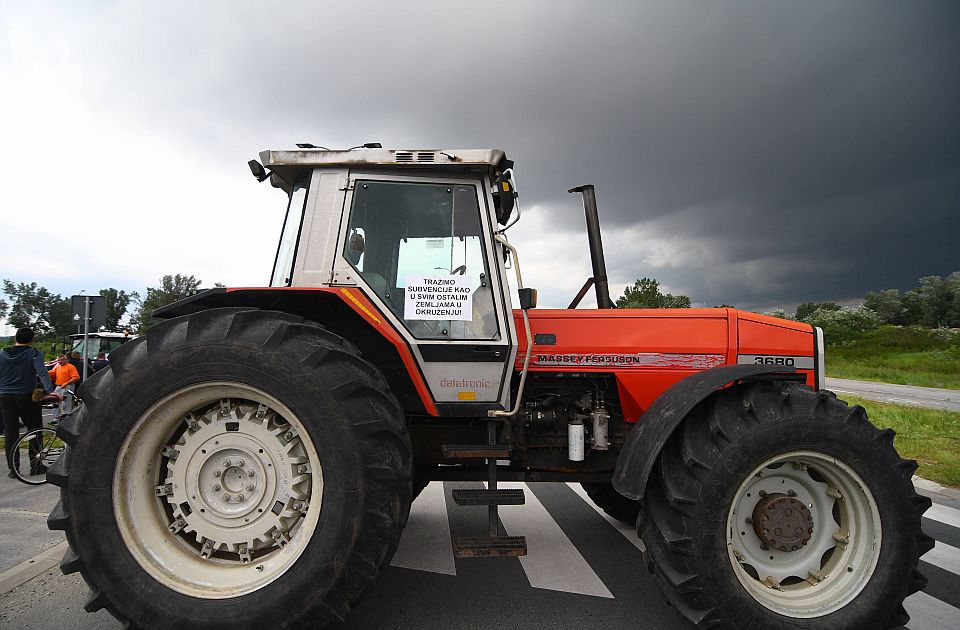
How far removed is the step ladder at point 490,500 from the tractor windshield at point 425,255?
0.68m

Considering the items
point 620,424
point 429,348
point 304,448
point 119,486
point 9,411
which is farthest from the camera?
point 9,411

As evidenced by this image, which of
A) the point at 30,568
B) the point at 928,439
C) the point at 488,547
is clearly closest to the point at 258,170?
the point at 488,547

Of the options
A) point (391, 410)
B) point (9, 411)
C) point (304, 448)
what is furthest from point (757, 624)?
point (9, 411)

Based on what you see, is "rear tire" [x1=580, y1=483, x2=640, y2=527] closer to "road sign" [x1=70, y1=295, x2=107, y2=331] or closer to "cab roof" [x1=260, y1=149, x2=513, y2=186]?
"cab roof" [x1=260, y1=149, x2=513, y2=186]

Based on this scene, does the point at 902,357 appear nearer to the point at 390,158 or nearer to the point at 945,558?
the point at 945,558

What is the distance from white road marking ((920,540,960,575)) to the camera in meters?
3.80

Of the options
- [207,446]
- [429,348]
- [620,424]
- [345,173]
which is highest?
[345,173]

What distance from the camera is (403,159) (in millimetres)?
3205

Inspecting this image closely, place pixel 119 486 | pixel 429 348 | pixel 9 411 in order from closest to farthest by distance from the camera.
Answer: pixel 119 486 < pixel 429 348 < pixel 9 411

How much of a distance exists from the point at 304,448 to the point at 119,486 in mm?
897

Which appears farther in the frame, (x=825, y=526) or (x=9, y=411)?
(x=9, y=411)

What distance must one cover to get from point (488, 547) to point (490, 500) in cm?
26

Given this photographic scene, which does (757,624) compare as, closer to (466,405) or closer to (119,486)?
(466,405)

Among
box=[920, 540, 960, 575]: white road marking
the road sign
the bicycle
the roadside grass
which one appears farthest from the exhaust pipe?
the road sign
